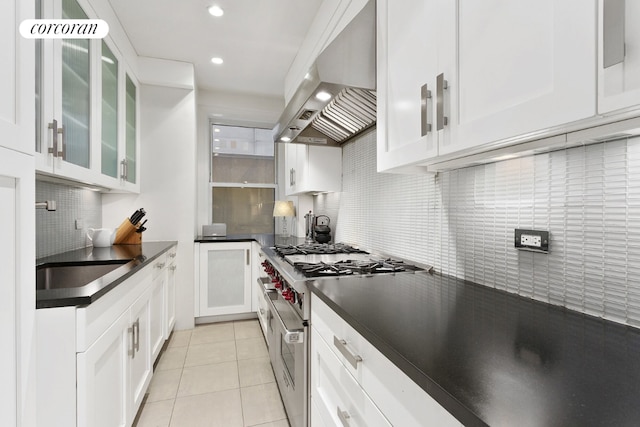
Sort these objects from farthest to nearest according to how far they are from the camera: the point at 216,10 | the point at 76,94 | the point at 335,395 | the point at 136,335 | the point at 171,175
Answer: the point at 171,175 < the point at 216,10 < the point at 76,94 < the point at 136,335 < the point at 335,395

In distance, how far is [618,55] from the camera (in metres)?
0.50

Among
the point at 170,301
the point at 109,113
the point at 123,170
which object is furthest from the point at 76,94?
the point at 170,301

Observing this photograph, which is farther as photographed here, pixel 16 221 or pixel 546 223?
pixel 546 223

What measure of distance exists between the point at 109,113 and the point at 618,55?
2785 millimetres

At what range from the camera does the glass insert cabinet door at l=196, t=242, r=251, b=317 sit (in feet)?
10.4

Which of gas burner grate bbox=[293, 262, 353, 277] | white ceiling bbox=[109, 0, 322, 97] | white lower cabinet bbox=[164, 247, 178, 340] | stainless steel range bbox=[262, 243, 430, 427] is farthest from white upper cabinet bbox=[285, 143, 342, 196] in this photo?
white lower cabinet bbox=[164, 247, 178, 340]

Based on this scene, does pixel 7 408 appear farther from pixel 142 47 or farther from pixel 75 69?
pixel 142 47

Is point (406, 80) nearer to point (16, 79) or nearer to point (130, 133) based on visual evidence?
point (16, 79)

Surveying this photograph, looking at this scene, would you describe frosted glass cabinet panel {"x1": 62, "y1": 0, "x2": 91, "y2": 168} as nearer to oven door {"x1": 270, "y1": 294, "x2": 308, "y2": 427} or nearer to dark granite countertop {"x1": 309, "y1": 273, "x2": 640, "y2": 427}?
oven door {"x1": 270, "y1": 294, "x2": 308, "y2": 427}

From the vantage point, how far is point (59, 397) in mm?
1004

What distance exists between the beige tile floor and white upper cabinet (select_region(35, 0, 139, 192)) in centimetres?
145

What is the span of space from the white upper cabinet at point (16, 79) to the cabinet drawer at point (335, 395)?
1.13 m

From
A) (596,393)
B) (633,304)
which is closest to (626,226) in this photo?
(633,304)

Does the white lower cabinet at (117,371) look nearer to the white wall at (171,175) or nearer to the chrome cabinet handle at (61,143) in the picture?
the chrome cabinet handle at (61,143)
